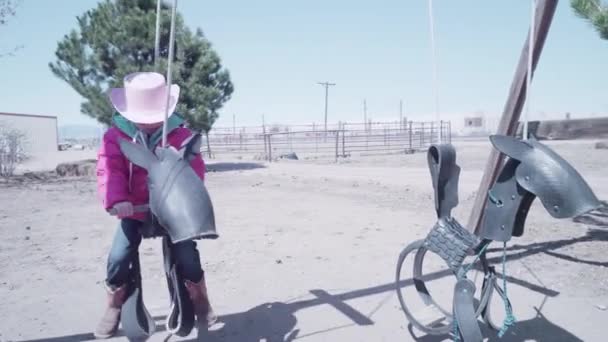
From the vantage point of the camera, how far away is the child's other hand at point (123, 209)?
2.31 m

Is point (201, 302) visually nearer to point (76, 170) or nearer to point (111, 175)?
point (111, 175)

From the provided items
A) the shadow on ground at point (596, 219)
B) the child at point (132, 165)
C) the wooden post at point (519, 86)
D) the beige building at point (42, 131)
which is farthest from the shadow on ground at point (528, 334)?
the beige building at point (42, 131)

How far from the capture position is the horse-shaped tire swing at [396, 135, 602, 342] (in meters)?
1.80

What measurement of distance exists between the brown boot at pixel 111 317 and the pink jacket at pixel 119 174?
52 centimetres

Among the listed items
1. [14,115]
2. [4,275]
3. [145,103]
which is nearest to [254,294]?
[145,103]

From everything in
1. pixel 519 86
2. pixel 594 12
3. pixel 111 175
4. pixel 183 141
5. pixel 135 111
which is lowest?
pixel 111 175

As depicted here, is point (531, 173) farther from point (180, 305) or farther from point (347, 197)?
point (347, 197)

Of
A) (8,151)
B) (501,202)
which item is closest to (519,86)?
(501,202)

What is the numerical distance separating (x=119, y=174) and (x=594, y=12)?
4.29 m

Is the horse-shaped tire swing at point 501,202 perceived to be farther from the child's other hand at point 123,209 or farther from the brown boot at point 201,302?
the child's other hand at point 123,209

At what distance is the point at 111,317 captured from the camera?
2.78 meters

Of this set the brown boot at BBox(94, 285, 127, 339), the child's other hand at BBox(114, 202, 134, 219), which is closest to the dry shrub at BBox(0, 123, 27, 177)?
the brown boot at BBox(94, 285, 127, 339)

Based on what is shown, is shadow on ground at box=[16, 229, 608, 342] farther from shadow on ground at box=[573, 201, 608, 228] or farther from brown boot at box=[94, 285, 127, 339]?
shadow on ground at box=[573, 201, 608, 228]

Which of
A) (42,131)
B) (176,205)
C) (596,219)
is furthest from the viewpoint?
(42,131)
